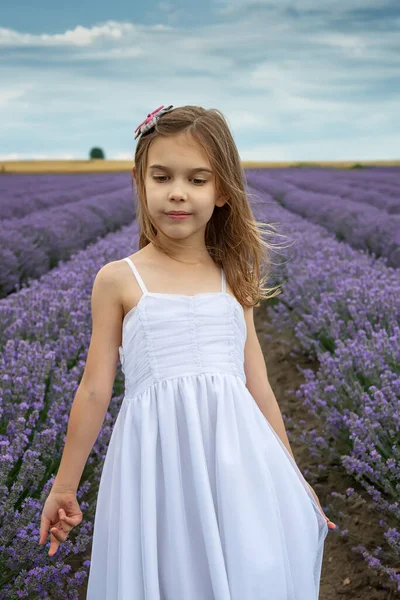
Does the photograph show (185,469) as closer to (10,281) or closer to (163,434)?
(163,434)

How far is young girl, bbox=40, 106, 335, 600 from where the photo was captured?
138cm

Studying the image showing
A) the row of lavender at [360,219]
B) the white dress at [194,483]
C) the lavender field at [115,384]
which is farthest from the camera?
the row of lavender at [360,219]

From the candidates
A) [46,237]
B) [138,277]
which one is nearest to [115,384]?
[138,277]

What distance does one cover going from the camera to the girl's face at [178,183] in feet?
4.81

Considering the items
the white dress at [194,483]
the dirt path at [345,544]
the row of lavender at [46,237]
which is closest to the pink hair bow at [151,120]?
the white dress at [194,483]

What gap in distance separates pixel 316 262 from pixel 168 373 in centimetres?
349

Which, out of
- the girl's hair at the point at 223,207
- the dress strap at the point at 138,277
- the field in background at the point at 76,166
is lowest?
the field in background at the point at 76,166

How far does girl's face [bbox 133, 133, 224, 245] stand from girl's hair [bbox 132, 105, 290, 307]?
0.07ft

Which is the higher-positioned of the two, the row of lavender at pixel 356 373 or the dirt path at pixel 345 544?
the row of lavender at pixel 356 373

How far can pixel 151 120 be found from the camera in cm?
A: 152

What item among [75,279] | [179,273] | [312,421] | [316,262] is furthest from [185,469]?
[316,262]

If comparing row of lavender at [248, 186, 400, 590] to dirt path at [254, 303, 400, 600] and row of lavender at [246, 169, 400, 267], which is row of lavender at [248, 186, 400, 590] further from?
row of lavender at [246, 169, 400, 267]

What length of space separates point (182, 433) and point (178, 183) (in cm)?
49

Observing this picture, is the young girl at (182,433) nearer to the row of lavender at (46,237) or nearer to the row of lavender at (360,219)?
the row of lavender at (360,219)
